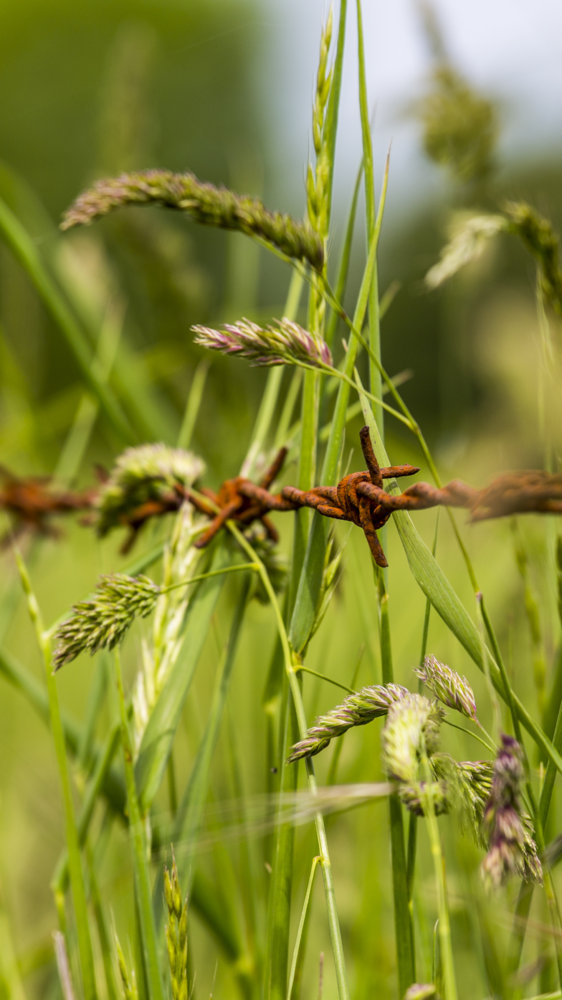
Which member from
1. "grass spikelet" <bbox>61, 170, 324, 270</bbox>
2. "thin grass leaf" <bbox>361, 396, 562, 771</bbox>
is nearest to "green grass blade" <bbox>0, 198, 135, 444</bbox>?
"grass spikelet" <bbox>61, 170, 324, 270</bbox>

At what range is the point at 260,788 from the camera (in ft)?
1.81

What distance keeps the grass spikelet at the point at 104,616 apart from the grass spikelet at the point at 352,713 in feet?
0.22

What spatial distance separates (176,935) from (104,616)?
0.29 ft

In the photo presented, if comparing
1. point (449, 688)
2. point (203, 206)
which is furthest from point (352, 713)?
point (203, 206)

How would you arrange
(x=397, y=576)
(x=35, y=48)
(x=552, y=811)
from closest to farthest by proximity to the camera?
(x=552, y=811) < (x=397, y=576) < (x=35, y=48)

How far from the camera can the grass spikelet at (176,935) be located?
0.18 metres

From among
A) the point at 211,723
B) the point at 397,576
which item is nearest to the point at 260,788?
the point at 211,723

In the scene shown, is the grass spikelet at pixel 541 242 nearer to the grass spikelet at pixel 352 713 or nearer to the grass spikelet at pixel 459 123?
the grass spikelet at pixel 352 713

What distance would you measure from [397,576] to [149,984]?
113cm

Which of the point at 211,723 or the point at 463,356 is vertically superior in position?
the point at 463,356

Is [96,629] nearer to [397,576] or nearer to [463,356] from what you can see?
[463,356]

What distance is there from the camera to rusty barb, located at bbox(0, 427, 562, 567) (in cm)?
17

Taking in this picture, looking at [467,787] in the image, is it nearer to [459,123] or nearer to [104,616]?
[104,616]

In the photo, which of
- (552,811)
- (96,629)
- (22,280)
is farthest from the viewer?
(22,280)
